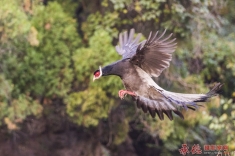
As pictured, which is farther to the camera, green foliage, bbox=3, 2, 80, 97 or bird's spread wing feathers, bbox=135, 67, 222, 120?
green foliage, bbox=3, 2, 80, 97

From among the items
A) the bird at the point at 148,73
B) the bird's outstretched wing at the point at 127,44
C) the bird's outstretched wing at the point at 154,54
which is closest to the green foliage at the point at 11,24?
the bird's outstretched wing at the point at 127,44

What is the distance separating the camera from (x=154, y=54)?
2717 millimetres

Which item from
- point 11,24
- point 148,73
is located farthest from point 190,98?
point 11,24

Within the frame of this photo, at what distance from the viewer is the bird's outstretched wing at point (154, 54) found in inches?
104

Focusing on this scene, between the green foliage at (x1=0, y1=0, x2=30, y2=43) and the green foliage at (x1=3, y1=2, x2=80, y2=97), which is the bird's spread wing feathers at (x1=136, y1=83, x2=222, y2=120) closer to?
the green foliage at (x1=0, y1=0, x2=30, y2=43)

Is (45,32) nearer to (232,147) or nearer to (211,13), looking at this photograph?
(211,13)

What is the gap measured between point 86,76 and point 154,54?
102 inches

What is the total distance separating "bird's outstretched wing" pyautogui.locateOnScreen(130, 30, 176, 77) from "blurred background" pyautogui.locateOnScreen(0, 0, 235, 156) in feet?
6.97

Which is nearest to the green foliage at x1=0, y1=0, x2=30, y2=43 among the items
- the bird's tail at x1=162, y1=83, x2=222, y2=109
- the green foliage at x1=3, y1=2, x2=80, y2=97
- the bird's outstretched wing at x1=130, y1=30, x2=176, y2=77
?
the green foliage at x1=3, y1=2, x2=80, y2=97

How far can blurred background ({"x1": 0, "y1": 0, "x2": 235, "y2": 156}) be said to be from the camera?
502 centimetres

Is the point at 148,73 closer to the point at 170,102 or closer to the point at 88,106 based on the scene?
the point at 170,102

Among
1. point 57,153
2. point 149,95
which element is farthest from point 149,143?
point 149,95

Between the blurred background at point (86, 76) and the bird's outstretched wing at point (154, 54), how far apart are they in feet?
6.97

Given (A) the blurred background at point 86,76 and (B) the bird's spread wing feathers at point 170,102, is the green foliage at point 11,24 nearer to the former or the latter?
(A) the blurred background at point 86,76
